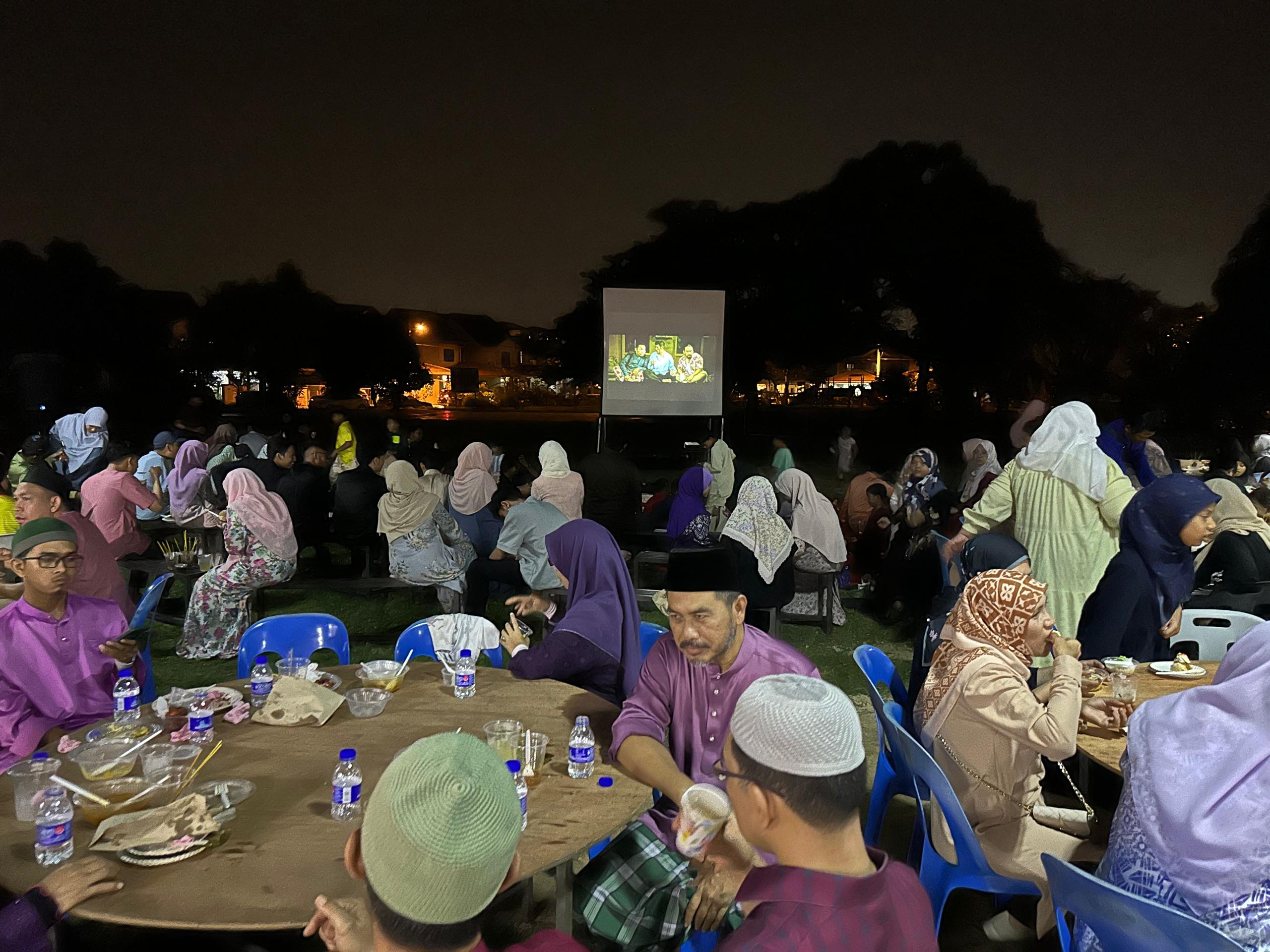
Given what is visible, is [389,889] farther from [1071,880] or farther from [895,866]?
Result: [1071,880]

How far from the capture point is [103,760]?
7.55ft

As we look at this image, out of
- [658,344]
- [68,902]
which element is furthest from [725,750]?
[658,344]

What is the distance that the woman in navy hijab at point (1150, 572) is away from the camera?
142 inches

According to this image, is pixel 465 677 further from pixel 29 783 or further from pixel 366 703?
pixel 29 783

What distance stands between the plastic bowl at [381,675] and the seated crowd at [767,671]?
58 centimetres

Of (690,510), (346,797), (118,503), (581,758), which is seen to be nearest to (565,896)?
(581,758)

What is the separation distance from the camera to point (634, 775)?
95.3 inches

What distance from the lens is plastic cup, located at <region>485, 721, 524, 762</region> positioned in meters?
2.42

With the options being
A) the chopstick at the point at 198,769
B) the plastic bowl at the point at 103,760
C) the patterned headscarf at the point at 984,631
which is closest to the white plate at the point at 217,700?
the chopstick at the point at 198,769

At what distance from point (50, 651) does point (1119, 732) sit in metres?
4.09

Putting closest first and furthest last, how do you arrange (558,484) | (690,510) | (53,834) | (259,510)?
(53,834) < (259,510) < (690,510) < (558,484)

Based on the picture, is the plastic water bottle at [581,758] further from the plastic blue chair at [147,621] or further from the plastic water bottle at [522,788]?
the plastic blue chair at [147,621]

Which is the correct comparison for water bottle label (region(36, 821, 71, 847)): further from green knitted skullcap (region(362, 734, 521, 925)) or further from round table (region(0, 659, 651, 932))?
green knitted skullcap (region(362, 734, 521, 925))

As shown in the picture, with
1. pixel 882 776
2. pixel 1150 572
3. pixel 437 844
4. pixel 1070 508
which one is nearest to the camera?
pixel 437 844
